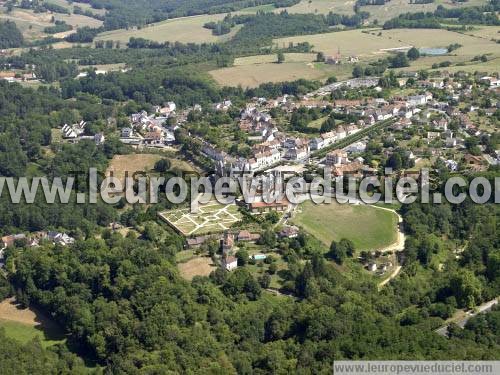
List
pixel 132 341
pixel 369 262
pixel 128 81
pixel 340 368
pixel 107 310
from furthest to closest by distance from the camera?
1. pixel 128 81
2. pixel 369 262
3. pixel 107 310
4. pixel 132 341
5. pixel 340 368

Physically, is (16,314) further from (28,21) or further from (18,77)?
(28,21)

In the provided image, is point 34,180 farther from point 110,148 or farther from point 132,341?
point 132,341

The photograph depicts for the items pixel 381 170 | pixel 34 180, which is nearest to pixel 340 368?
pixel 381 170

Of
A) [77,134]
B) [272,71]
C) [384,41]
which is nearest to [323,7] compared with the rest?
[384,41]

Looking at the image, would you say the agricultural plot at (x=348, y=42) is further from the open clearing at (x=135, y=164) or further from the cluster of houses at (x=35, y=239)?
the cluster of houses at (x=35, y=239)

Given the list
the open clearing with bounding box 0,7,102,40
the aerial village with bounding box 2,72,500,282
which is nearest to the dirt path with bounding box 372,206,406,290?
the aerial village with bounding box 2,72,500,282
